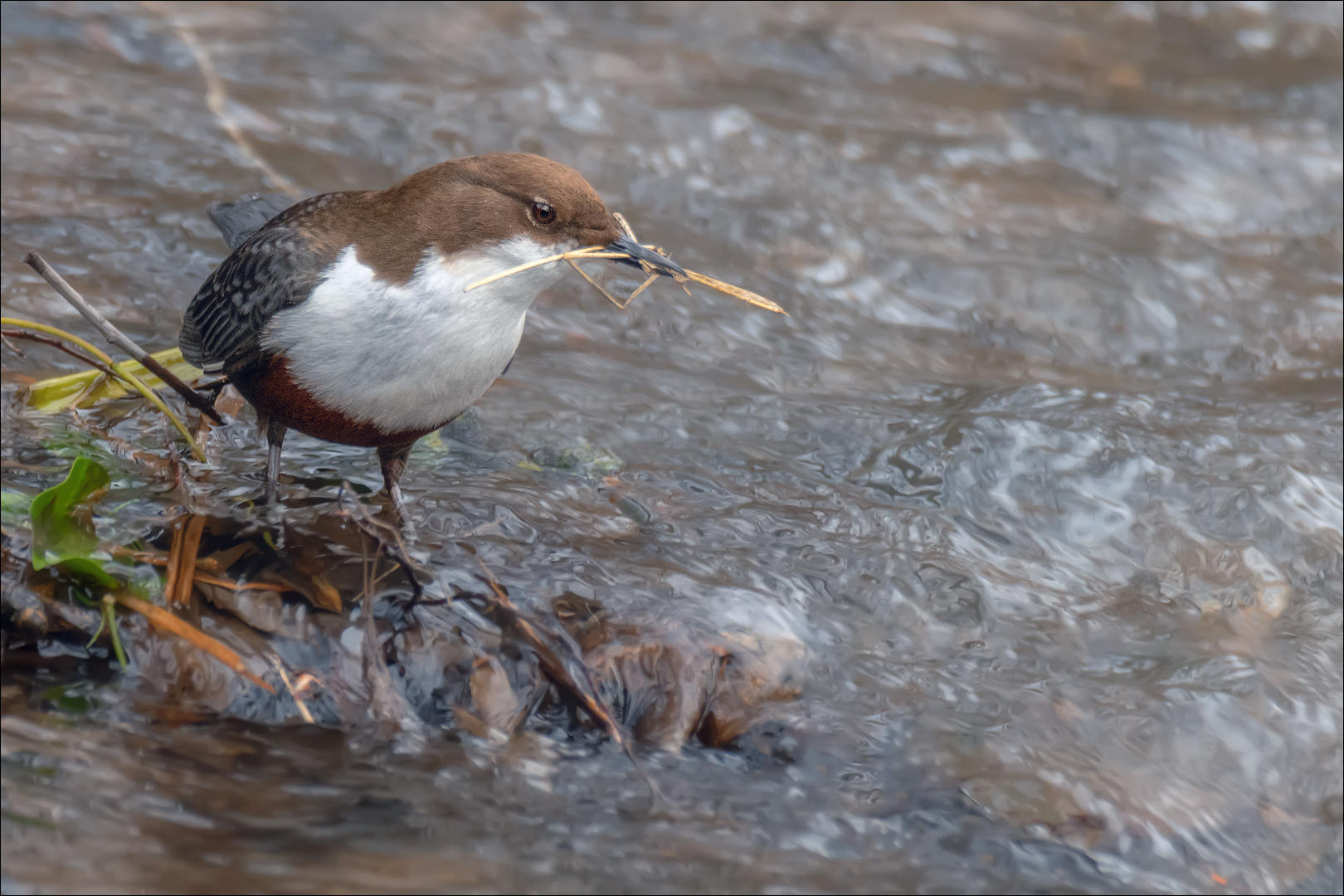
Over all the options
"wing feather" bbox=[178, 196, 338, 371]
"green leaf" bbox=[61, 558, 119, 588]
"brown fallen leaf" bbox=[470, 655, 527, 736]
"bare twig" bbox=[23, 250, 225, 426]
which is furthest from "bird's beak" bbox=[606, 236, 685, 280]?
"green leaf" bbox=[61, 558, 119, 588]

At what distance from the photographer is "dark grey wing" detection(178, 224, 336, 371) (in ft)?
10.2

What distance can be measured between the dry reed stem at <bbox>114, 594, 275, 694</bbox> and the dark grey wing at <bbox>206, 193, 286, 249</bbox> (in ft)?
4.77

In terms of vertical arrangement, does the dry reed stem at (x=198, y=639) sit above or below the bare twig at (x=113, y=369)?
below

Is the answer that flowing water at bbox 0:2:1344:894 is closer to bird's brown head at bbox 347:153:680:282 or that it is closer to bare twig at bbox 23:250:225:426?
bare twig at bbox 23:250:225:426

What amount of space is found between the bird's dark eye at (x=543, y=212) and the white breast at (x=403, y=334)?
0.20ft

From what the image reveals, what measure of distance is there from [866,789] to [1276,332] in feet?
12.4

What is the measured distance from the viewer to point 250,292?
10.6 ft

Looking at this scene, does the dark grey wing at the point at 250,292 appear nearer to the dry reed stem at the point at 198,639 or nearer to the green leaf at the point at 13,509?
the green leaf at the point at 13,509

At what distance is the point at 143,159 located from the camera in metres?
5.45

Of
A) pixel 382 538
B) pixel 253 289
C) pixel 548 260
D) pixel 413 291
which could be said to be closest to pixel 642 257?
pixel 548 260

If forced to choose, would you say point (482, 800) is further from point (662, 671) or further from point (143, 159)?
point (143, 159)

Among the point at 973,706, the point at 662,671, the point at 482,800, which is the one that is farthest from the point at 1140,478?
the point at 482,800

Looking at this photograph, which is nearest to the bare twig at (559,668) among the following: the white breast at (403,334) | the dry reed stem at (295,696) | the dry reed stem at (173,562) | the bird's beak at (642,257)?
the dry reed stem at (295,696)

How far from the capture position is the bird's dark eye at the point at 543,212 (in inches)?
120
